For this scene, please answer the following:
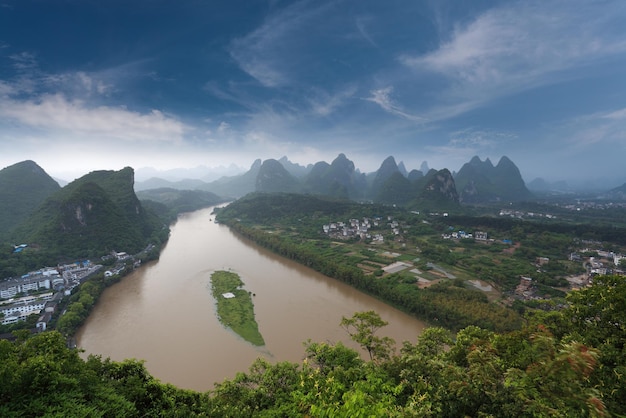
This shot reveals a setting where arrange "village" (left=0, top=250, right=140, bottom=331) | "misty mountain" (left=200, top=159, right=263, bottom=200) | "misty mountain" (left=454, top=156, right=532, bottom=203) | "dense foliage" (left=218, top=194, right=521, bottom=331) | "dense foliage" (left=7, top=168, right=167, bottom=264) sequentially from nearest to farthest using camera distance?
"dense foliage" (left=218, top=194, right=521, bottom=331) < "village" (left=0, top=250, right=140, bottom=331) < "dense foliage" (left=7, top=168, right=167, bottom=264) < "misty mountain" (left=454, top=156, right=532, bottom=203) < "misty mountain" (left=200, top=159, right=263, bottom=200)

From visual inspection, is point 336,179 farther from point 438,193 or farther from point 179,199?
point 179,199

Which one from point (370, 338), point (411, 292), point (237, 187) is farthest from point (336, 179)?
point (370, 338)

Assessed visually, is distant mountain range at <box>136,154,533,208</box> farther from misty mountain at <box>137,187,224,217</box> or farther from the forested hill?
the forested hill

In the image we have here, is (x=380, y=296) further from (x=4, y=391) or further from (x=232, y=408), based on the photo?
(x=4, y=391)

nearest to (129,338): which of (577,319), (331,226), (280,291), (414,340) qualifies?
(280,291)

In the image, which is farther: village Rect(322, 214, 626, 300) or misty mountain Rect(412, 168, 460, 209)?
misty mountain Rect(412, 168, 460, 209)

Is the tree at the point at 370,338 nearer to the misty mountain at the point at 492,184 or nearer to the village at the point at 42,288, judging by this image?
the village at the point at 42,288

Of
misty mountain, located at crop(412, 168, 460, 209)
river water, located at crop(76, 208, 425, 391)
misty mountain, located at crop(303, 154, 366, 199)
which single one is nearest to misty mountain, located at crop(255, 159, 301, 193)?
misty mountain, located at crop(303, 154, 366, 199)
